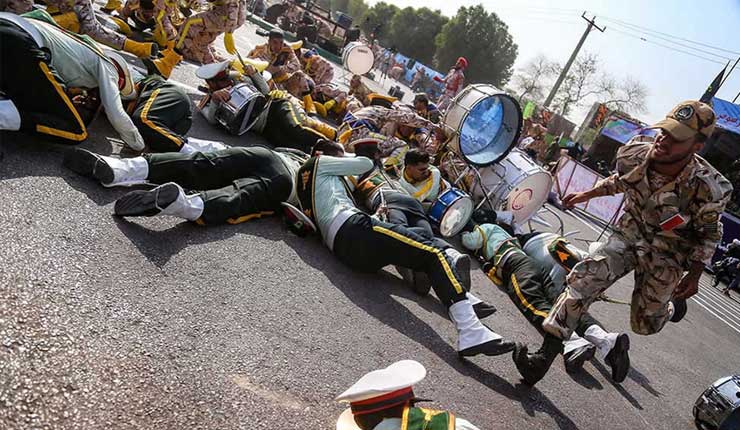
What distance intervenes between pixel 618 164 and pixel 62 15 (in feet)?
19.5

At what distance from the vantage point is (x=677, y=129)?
105 inches

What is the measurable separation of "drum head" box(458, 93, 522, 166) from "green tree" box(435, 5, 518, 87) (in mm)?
39495

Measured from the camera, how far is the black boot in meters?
2.80

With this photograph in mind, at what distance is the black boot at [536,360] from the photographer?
2797 millimetres

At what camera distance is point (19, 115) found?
2.65 meters

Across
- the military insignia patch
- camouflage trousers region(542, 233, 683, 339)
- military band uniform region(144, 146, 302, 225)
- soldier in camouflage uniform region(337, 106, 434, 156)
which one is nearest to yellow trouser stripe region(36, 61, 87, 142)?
military band uniform region(144, 146, 302, 225)

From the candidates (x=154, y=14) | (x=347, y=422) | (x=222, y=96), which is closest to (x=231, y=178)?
(x=222, y=96)

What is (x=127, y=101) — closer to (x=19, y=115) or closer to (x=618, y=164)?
(x=19, y=115)

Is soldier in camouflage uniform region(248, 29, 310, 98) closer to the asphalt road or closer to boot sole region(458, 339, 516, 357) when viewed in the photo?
the asphalt road

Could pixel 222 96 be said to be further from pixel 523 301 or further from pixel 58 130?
pixel 523 301

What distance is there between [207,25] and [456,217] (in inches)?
Result: 191

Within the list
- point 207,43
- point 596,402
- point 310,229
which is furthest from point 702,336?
point 207,43

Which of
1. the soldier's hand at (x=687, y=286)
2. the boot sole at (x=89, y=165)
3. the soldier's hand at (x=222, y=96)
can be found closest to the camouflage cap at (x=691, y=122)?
the soldier's hand at (x=687, y=286)

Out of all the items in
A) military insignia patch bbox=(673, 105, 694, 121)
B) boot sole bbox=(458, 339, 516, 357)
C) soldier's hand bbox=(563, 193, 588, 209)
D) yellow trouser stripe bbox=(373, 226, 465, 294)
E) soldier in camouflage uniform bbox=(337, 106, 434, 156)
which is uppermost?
military insignia patch bbox=(673, 105, 694, 121)
